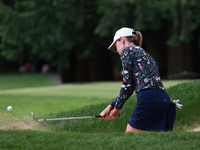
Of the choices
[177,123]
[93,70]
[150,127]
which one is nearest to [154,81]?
[150,127]

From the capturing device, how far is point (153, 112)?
4.61 meters

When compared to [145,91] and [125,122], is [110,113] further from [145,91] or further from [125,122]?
[125,122]

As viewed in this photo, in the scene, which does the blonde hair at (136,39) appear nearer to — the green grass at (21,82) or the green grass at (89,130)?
the green grass at (89,130)

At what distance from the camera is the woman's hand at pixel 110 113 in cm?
496

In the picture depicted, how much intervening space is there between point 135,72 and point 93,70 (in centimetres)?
2176

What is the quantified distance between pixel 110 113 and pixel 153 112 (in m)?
0.63

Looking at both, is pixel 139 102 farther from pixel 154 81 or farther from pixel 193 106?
pixel 193 106

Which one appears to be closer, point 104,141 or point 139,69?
point 139,69

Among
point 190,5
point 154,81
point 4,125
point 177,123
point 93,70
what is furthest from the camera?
point 93,70

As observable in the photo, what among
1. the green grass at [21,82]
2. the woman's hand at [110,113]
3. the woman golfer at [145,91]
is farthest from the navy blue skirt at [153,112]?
the green grass at [21,82]

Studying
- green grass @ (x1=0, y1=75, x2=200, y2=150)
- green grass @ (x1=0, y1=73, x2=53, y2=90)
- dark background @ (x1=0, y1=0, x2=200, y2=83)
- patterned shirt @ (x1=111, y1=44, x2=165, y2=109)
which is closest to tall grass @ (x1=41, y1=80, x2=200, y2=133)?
green grass @ (x1=0, y1=75, x2=200, y2=150)

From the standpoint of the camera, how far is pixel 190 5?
1816 cm

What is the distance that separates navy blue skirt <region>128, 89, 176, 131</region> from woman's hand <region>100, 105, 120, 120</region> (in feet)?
0.92

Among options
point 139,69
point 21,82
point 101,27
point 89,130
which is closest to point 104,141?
point 139,69
